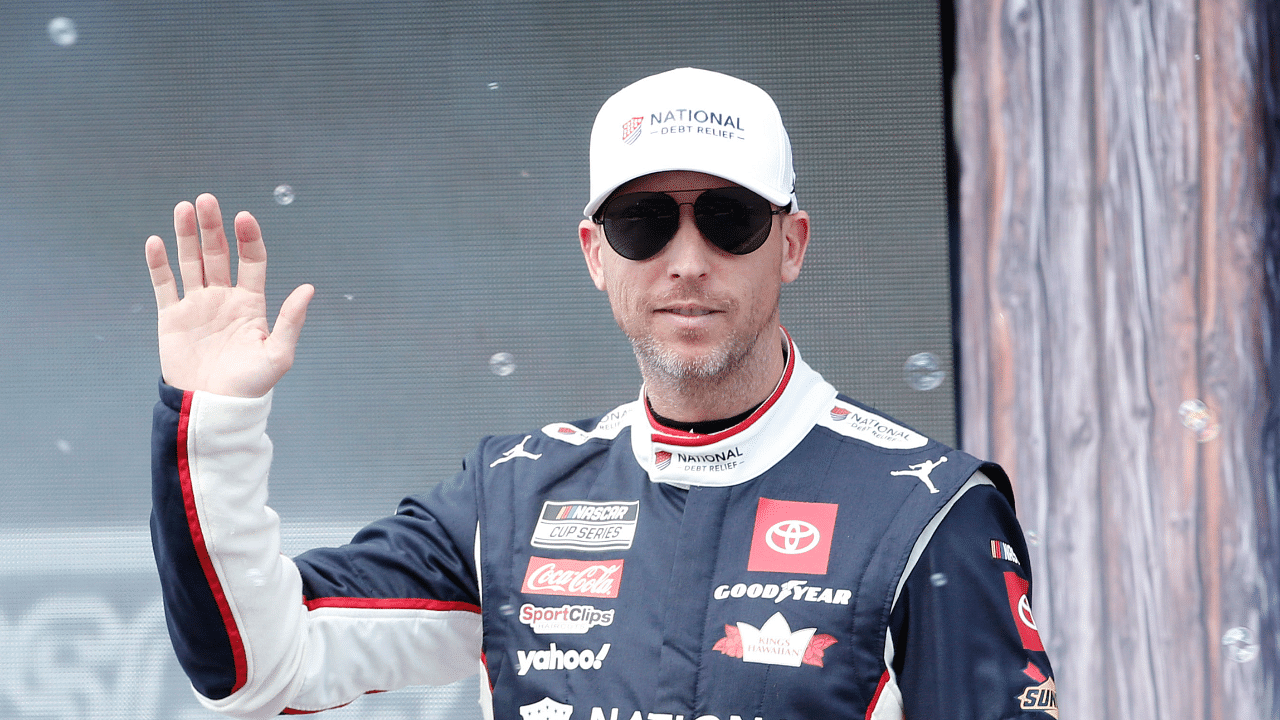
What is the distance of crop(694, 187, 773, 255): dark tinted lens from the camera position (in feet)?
3.93

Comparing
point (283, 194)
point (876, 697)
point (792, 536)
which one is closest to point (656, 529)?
point (792, 536)

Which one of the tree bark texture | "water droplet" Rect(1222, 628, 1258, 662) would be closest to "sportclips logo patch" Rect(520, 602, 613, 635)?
the tree bark texture

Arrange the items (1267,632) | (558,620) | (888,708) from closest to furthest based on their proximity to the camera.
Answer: (888,708)
(558,620)
(1267,632)

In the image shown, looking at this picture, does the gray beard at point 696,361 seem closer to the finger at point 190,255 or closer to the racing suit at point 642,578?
the racing suit at point 642,578

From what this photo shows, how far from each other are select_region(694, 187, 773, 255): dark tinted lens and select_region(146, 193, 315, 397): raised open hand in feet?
1.51

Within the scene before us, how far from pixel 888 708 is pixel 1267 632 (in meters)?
1.79

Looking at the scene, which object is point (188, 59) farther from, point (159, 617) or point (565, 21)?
point (159, 617)

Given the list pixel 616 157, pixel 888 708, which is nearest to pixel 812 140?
pixel 616 157

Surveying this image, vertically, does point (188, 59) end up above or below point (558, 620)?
above

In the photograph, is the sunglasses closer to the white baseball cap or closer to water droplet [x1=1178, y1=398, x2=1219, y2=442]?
the white baseball cap

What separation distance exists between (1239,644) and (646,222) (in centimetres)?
196

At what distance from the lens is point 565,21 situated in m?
Result: 2.59

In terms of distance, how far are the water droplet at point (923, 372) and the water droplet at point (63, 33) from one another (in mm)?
2318

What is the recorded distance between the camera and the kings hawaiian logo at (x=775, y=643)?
1.08 meters
